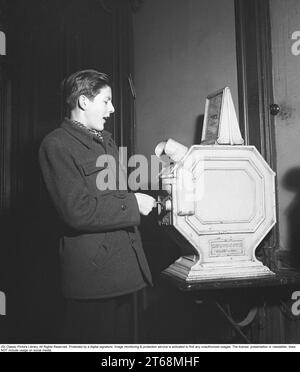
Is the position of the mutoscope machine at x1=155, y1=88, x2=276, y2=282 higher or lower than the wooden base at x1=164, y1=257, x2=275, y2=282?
higher

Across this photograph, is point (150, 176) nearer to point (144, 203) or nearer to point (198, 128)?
point (198, 128)

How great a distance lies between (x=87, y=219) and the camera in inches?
51.3

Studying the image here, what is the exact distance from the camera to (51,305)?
2.10m

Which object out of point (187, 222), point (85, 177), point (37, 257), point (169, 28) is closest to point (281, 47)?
point (169, 28)

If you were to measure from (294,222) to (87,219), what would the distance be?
95cm

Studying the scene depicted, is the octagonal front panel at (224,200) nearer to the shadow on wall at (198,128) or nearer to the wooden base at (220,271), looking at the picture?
the wooden base at (220,271)

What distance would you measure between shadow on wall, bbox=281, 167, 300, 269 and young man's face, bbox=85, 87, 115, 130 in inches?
34.1

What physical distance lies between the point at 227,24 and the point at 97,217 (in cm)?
126

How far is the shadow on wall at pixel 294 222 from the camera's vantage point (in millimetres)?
1746

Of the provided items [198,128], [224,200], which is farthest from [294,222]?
[198,128]

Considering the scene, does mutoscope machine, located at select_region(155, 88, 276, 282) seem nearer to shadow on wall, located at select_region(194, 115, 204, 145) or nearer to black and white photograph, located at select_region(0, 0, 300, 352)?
black and white photograph, located at select_region(0, 0, 300, 352)

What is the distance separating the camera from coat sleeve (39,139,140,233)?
50.8 inches

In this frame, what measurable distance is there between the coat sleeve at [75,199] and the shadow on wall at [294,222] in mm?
780

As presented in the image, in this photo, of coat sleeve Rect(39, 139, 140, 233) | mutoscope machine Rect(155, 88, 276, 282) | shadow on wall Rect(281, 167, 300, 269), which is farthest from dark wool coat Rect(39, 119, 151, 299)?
shadow on wall Rect(281, 167, 300, 269)
